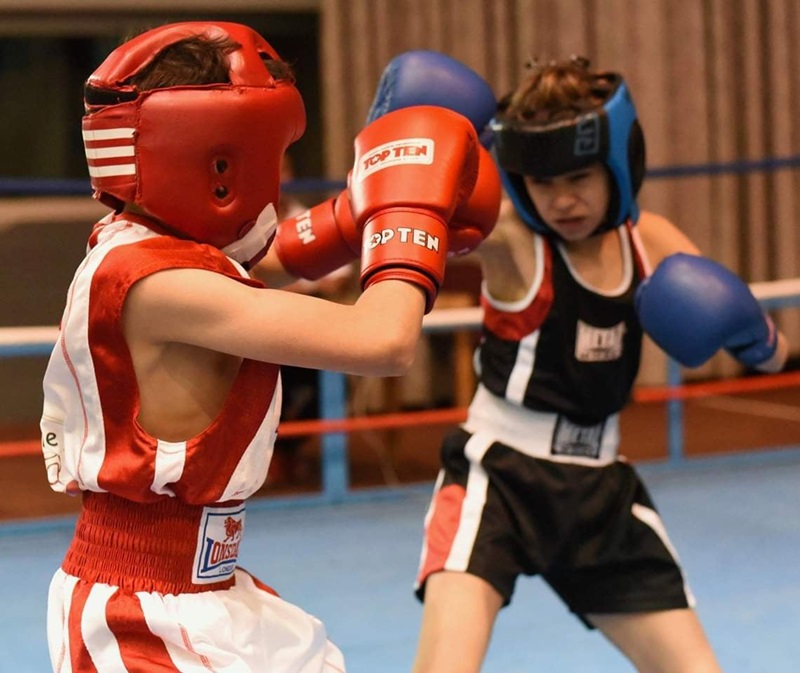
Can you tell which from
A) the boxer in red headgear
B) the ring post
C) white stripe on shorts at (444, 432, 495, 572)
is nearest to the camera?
the boxer in red headgear

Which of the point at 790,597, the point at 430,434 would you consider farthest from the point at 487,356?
the point at 430,434

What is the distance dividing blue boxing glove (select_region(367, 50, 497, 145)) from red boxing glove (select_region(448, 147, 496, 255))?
1.15 ft

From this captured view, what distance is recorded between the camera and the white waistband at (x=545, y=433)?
190cm

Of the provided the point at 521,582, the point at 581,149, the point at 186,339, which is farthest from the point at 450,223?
the point at 521,582

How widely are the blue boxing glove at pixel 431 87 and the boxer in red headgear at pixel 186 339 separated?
0.64 metres

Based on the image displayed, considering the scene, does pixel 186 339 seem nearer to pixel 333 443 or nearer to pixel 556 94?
pixel 556 94

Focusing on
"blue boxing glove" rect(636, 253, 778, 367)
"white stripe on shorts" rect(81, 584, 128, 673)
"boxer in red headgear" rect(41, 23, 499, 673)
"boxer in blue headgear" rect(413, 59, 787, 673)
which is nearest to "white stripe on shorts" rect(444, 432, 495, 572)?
"boxer in blue headgear" rect(413, 59, 787, 673)

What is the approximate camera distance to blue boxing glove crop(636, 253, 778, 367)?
1.86 metres

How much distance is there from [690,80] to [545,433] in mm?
4222

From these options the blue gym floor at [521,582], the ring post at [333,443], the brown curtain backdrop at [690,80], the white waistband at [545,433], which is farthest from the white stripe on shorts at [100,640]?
the brown curtain backdrop at [690,80]

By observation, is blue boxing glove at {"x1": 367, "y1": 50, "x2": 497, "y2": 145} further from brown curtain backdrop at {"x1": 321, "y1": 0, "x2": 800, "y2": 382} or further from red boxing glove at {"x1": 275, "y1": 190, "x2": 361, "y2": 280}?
brown curtain backdrop at {"x1": 321, "y1": 0, "x2": 800, "y2": 382}

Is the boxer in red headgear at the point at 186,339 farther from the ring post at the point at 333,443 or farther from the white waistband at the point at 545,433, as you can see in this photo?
the ring post at the point at 333,443

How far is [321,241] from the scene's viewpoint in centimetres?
163

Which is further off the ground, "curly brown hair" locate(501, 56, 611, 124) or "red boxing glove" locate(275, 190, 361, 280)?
"curly brown hair" locate(501, 56, 611, 124)
